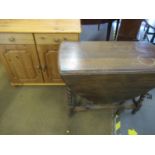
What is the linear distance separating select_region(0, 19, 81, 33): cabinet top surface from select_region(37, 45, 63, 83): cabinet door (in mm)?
179

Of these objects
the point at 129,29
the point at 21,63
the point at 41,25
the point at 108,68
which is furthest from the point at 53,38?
the point at 129,29

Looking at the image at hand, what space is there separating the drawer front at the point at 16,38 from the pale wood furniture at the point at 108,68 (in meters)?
0.35

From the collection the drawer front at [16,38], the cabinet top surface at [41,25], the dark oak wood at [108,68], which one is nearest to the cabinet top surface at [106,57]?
the dark oak wood at [108,68]

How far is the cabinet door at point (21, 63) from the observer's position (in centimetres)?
154

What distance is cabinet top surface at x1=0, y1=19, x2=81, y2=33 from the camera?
4.54ft

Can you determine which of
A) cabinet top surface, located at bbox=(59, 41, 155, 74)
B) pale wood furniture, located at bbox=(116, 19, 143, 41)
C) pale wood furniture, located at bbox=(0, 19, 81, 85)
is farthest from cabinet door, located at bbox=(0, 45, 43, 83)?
pale wood furniture, located at bbox=(116, 19, 143, 41)

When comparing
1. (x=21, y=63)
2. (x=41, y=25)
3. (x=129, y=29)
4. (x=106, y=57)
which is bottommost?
(x=21, y=63)

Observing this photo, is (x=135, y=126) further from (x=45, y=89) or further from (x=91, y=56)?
(x=45, y=89)

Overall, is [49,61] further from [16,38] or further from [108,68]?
[108,68]

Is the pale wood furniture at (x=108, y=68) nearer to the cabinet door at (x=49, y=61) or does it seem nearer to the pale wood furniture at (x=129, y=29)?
the cabinet door at (x=49, y=61)

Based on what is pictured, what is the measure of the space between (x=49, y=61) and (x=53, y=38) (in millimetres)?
308

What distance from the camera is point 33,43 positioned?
4.87 ft
